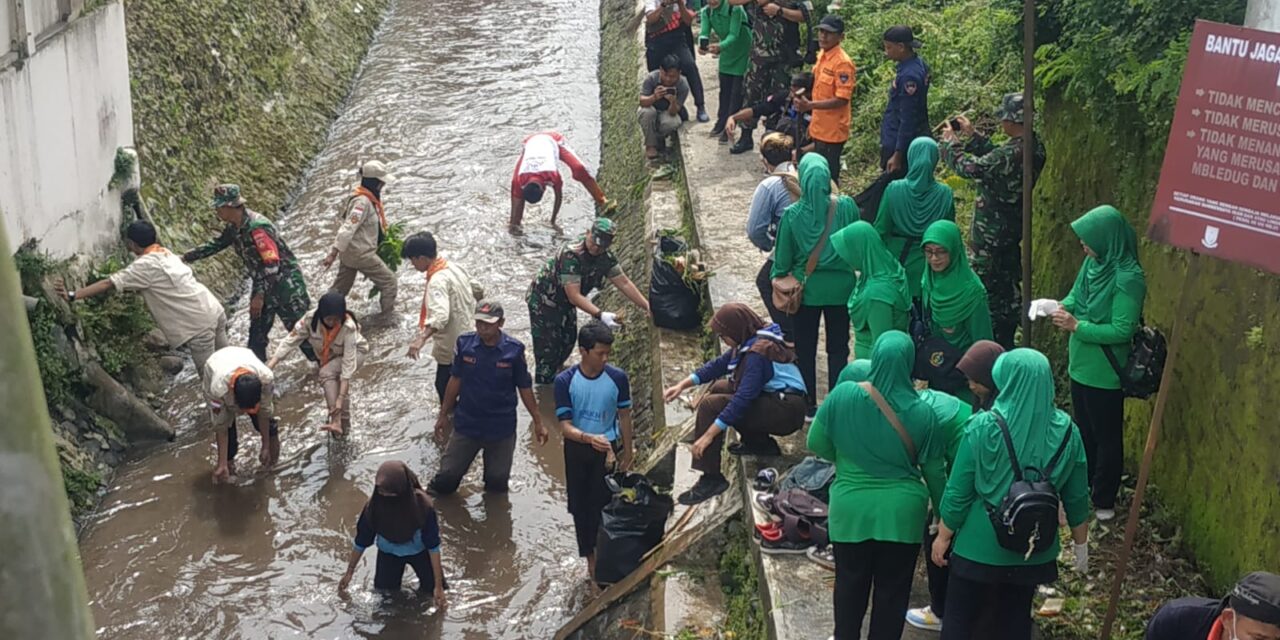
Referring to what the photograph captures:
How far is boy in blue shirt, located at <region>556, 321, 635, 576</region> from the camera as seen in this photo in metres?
7.89

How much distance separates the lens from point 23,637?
169 centimetres

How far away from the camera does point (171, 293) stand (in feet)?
33.2

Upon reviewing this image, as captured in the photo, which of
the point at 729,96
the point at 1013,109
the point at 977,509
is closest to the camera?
the point at 977,509

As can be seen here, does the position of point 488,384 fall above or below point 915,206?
below

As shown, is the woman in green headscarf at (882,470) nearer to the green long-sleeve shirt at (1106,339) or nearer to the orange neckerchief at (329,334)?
the green long-sleeve shirt at (1106,339)

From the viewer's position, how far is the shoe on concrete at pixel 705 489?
26.4 feet

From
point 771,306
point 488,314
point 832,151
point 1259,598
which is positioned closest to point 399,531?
point 488,314

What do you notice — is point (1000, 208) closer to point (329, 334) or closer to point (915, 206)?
point (915, 206)

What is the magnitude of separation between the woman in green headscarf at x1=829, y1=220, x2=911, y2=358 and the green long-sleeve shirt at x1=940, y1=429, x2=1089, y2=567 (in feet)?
5.80

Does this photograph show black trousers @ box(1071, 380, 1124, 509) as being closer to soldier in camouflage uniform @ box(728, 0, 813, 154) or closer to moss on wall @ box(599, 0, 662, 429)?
moss on wall @ box(599, 0, 662, 429)

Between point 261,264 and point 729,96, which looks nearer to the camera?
point 261,264

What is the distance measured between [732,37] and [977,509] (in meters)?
8.76

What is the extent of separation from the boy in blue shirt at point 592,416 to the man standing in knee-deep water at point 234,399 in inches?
94.7

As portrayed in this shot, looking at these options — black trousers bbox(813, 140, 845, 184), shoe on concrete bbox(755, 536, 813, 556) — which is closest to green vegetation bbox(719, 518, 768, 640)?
shoe on concrete bbox(755, 536, 813, 556)
